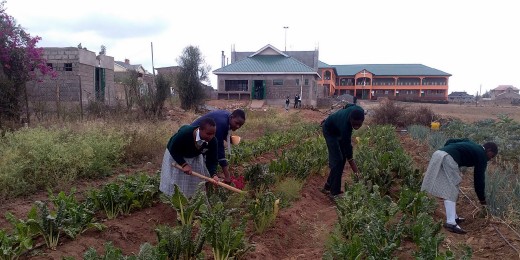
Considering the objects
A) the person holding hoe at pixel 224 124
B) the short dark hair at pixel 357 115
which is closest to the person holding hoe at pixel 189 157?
the person holding hoe at pixel 224 124

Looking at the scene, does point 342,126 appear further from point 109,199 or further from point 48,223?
Result: point 48,223

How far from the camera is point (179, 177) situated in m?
4.98

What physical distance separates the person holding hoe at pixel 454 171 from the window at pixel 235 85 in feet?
88.9

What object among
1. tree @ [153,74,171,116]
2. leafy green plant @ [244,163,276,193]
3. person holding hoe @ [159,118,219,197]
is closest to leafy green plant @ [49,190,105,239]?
person holding hoe @ [159,118,219,197]

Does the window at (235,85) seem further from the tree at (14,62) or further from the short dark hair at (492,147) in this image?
the short dark hair at (492,147)

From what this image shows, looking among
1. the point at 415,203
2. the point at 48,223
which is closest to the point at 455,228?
the point at 415,203

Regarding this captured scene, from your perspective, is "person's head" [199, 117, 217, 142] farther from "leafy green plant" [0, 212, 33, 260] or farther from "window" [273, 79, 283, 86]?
"window" [273, 79, 283, 86]

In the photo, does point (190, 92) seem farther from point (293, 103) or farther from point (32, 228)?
point (32, 228)

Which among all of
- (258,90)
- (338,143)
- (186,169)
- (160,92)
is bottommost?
(186,169)

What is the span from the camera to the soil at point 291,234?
13.4 feet

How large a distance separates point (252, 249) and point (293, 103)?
27195 mm

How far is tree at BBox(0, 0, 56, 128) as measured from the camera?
9242mm

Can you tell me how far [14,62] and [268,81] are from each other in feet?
72.2

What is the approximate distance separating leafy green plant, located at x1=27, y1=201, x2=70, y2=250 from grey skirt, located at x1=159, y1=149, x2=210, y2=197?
1.23 meters
